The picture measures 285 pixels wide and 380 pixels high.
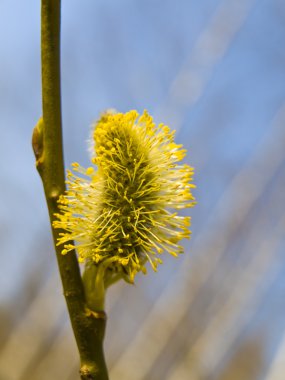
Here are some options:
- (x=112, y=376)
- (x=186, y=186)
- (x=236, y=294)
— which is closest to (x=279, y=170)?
(x=236, y=294)

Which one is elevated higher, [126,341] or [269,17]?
[269,17]

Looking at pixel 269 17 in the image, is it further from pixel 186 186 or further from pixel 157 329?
pixel 186 186

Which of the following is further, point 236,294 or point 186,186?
point 236,294

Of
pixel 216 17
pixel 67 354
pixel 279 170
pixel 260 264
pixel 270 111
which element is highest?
pixel 216 17
